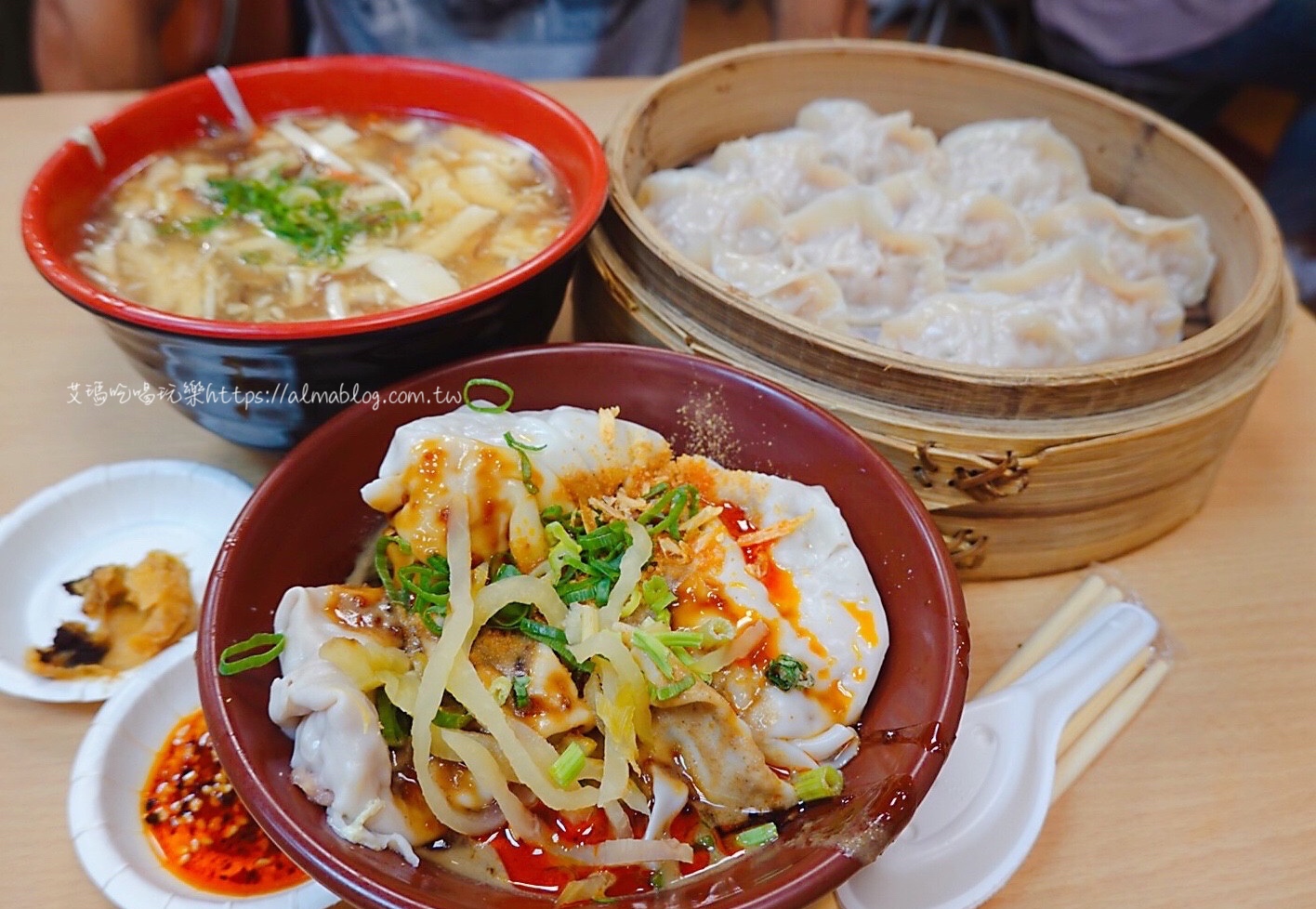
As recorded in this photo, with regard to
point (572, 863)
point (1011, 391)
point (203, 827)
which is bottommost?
point (203, 827)

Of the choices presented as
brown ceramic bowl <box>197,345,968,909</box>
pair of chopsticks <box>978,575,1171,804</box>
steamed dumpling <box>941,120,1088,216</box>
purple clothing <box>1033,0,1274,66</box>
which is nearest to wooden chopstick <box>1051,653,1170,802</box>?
pair of chopsticks <box>978,575,1171,804</box>

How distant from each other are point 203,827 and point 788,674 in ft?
2.41

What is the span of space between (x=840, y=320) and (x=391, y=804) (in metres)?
1.18

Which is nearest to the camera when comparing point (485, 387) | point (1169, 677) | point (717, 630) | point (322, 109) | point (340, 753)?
point (340, 753)

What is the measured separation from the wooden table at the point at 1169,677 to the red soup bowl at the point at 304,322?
14.1 inches

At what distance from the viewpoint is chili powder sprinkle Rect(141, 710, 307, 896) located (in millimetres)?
1064

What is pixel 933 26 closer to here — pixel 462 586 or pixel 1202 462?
pixel 1202 462

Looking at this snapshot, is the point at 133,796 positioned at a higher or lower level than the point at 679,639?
lower

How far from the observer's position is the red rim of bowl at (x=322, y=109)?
45.9 inches

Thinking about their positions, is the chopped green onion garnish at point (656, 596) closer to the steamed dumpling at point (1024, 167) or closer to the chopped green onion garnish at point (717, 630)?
the chopped green onion garnish at point (717, 630)

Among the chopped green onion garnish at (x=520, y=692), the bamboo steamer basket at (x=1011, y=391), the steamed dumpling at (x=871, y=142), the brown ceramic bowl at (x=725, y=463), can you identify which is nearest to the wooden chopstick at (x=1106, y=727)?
the bamboo steamer basket at (x=1011, y=391)

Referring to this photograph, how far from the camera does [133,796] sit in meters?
1.14

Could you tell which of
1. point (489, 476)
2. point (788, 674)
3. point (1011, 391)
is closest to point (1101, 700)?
point (1011, 391)

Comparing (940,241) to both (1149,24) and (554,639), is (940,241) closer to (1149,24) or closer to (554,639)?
(554,639)
